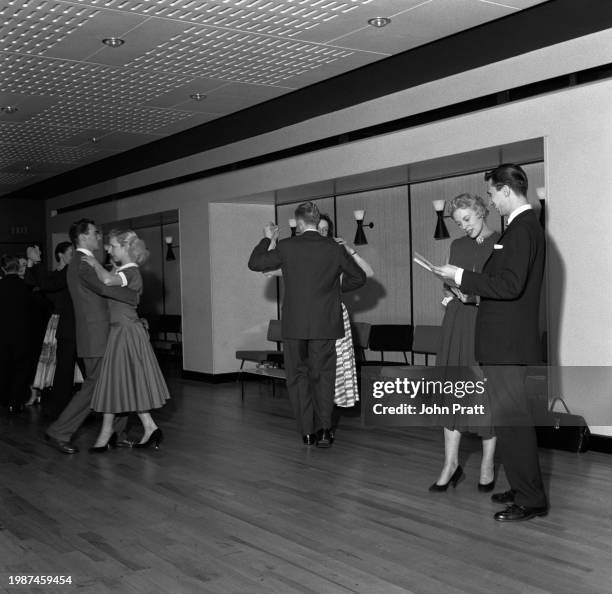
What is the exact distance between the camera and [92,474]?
5.14 meters

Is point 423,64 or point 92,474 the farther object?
point 423,64

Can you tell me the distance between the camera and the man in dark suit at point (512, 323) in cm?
370

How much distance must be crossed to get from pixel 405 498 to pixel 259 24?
335 cm

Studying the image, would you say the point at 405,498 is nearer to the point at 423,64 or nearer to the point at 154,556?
A: the point at 154,556

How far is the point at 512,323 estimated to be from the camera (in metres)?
3.75

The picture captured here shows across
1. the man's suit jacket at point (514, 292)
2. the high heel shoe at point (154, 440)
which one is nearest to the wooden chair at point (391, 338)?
the high heel shoe at point (154, 440)

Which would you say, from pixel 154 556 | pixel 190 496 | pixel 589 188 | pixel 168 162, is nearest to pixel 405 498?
pixel 190 496

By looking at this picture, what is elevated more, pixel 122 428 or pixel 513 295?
pixel 513 295

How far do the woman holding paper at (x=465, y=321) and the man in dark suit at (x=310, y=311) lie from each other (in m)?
1.38

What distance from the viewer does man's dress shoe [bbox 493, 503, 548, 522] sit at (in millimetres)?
3857

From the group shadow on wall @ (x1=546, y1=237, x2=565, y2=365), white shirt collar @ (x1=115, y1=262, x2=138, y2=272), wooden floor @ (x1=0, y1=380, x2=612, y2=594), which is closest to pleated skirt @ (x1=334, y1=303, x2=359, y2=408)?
wooden floor @ (x1=0, y1=380, x2=612, y2=594)

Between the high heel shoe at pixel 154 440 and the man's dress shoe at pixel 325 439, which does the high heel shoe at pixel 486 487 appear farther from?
the high heel shoe at pixel 154 440

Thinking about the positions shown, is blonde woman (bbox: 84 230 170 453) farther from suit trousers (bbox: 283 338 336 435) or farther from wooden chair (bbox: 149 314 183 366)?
wooden chair (bbox: 149 314 183 366)

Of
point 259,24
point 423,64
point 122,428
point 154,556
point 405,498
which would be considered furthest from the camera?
point 423,64
